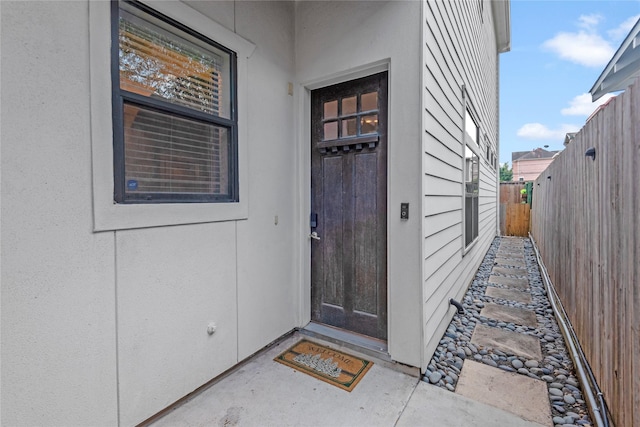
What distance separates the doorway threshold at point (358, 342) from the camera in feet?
7.82

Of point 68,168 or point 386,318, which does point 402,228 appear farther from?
point 68,168

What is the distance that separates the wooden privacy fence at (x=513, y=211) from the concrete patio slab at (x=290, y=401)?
1030cm

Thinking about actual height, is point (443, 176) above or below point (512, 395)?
above

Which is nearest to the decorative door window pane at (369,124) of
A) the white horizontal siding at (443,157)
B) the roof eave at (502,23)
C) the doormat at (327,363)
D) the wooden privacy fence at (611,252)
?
the white horizontal siding at (443,157)

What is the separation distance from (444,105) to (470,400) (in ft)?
8.51

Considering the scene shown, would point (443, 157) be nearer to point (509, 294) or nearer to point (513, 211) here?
point (509, 294)

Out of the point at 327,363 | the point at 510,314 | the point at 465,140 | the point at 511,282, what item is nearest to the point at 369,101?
the point at 465,140

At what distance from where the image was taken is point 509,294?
4.36 metres

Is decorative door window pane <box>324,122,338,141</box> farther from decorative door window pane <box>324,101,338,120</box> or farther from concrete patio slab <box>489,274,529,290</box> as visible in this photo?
concrete patio slab <box>489,274,529,290</box>

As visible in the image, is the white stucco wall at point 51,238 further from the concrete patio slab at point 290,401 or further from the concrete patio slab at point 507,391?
the concrete patio slab at point 507,391

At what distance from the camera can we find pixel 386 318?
262 cm

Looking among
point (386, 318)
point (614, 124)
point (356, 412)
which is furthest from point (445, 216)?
point (356, 412)

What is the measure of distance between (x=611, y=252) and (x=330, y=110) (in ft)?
7.76

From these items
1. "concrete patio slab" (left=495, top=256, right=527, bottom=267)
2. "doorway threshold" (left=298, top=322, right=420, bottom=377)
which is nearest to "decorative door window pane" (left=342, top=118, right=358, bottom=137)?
"doorway threshold" (left=298, top=322, right=420, bottom=377)
